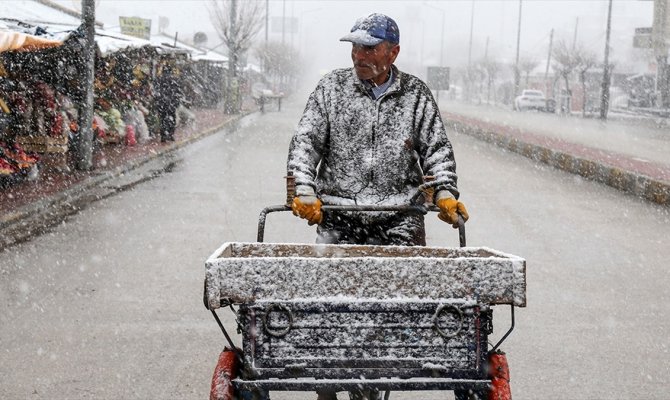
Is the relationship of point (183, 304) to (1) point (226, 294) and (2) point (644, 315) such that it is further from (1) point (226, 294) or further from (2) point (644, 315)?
(1) point (226, 294)

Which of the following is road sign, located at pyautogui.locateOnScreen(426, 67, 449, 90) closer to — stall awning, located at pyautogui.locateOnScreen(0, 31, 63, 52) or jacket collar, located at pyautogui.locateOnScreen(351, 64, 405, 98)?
stall awning, located at pyautogui.locateOnScreen(0, 31, 63, 52)

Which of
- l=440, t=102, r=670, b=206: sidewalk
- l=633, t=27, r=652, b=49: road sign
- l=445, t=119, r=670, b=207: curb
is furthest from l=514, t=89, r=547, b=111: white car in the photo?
l=445, t=119, r=670, b=207: curb

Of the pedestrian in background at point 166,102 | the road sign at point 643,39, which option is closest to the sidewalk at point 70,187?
the pedestrian in background at point 166,102

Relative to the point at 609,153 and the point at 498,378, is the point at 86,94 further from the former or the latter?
the point at 498,378

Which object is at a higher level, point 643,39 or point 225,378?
point 643,39

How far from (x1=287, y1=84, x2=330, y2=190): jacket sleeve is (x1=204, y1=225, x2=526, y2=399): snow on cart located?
0.91 m

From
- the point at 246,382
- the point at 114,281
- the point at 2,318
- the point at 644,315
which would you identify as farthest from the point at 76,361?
the point at 644,315

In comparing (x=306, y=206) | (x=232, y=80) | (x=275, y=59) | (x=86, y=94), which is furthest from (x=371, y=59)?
(x=275, y=59)

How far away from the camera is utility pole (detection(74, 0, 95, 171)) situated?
1489 centimetres

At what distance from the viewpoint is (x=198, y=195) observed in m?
13.5

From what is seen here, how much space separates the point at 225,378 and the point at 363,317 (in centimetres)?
45

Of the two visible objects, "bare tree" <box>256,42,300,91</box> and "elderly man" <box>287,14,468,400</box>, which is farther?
"bare tree" <box>256,42,300,91</box>

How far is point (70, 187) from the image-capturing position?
1326cm

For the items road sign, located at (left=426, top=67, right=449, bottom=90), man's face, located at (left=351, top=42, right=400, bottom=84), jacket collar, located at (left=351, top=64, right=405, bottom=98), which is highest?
man's face, located at (left=351, top=42, right=400, bottom=84)
